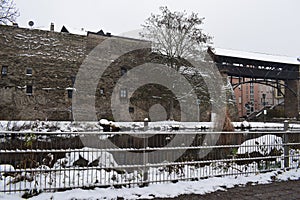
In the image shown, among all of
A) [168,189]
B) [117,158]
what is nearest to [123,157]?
[117,158]

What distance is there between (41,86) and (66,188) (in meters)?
23.8

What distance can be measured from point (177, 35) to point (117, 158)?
76.0 feet

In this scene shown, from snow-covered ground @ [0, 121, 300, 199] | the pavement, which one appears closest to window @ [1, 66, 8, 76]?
snow-covered ground @ [0, 121, 300, 199]

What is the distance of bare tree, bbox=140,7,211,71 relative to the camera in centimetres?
2736

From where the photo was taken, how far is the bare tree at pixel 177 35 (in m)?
27.4

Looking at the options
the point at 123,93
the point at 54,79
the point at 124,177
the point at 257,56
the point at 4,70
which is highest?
the point at 257,56

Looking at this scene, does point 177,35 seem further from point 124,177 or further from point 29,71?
point 124,177

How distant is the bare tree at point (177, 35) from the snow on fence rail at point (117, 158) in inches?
822

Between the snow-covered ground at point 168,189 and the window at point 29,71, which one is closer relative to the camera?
the snow-covered ground at point 168,189

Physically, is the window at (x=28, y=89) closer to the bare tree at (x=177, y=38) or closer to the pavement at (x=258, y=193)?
the bare tree at (x=177, y=38)

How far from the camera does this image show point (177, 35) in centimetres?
2741

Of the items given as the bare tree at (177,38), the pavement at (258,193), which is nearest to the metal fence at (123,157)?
the pavement at (258,193)

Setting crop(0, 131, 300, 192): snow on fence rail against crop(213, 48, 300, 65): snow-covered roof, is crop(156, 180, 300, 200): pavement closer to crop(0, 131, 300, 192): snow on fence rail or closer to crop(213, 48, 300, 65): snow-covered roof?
crop(0, 131, 300, 192): snow on fence rail

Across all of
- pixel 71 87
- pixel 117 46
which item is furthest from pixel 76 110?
pixel 117 46
